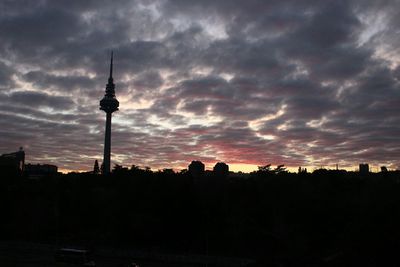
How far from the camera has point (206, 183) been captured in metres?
87.1

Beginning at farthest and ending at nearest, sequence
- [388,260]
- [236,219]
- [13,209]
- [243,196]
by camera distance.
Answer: [13,209] → [243,196] → [236,219] → [388,260]

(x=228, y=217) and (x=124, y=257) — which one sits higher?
(x=228, y=217)

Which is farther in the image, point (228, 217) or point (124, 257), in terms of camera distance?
point (228, 217)

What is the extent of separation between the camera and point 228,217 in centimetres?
Answer: 7462

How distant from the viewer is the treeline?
59188mm

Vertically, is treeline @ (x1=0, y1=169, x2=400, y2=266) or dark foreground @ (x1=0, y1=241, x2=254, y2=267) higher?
treeline @ (x1=0, y1=169, x2=400, y2=266)

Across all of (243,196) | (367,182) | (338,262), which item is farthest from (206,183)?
(338,262)

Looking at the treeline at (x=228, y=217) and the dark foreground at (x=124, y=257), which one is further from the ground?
the treeline at (x=228, y=217)

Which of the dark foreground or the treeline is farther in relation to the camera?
the treeline

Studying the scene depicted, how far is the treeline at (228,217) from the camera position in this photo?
59.2m

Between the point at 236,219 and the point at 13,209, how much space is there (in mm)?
44852

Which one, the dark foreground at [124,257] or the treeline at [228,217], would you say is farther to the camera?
the treeline at [228,217]

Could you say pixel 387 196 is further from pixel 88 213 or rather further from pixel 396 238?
pixel 88 213

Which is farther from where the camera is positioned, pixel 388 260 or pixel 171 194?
pixel 171 194
